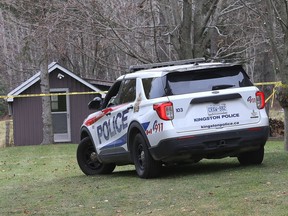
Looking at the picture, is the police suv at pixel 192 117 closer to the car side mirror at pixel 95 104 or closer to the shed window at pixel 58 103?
the car side mirror at pixel 95 104

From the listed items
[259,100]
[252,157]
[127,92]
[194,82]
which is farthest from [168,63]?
[252,157]

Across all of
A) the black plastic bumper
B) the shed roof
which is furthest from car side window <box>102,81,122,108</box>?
the shed roof

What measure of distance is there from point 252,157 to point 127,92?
2.38 metres

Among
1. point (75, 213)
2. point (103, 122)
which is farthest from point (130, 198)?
point (103, 122)

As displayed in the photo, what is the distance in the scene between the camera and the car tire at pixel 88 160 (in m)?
12.5

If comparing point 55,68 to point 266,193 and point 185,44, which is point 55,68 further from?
point 266,193

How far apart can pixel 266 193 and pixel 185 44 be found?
8.95m

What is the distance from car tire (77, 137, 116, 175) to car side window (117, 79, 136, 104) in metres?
1.63

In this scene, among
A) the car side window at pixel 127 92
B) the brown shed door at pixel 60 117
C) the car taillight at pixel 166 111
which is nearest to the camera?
the car taillight at pixel 166 111

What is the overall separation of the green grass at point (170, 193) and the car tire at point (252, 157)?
6.4 inches

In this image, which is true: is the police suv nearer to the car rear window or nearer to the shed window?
the car rear window

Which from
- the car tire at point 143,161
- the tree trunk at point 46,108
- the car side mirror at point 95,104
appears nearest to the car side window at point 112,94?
the car side mirror at point 95,104

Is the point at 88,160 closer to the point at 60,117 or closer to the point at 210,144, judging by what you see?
the point at 210,144

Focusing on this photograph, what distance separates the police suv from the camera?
9727 mm
